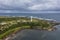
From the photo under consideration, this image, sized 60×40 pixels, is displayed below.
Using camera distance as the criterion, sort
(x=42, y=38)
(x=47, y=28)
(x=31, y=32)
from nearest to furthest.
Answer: (x=42, y=38), (x=31, y=32), (x=47, y=28)

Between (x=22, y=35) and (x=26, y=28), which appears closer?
(x=22, y=35)

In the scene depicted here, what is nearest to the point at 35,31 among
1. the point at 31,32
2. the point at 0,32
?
the point at 31,32

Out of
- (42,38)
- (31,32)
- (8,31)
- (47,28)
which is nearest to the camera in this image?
(42,38)

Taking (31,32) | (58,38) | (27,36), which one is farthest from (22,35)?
(58,38)

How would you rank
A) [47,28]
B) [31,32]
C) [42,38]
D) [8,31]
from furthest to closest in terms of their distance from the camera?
1. [47,28]
2. [31,32]
3. [8,31]
4. [42,38]

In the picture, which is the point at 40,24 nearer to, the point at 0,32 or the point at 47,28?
the point at 47,28

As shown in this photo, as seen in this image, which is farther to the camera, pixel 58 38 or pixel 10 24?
pixel 10 24

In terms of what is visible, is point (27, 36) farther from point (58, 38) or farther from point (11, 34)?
point (58, 38)

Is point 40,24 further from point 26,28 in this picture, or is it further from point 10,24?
point 10,24

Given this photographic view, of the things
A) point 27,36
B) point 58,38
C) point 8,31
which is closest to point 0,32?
point 8,31
